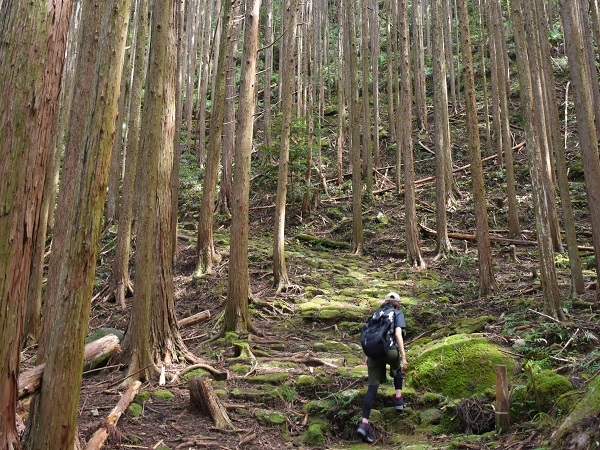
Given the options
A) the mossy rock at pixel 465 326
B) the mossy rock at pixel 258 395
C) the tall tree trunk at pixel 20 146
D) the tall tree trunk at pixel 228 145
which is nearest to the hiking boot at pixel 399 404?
the mossy rock at pixel 258 395

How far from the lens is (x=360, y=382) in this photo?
5555mm

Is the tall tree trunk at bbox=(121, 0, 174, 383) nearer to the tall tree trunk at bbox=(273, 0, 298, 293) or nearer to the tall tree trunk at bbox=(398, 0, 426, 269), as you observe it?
the tall tree trunk at bbox=(273, 0, 298, 293)

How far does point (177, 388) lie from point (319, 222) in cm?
1011

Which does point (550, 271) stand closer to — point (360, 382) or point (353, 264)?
point (360, 382)

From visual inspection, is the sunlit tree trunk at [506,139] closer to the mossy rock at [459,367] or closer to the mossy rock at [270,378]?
the mossy rock at [459,367]

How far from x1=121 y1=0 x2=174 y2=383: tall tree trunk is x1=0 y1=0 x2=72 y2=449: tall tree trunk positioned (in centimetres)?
267

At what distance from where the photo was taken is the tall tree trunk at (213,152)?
9.45 m

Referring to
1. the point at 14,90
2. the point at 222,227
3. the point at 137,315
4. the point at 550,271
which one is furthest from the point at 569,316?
the point at 222,227

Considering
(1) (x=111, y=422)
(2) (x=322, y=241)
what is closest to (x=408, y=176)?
(2) (x=322, y=241)

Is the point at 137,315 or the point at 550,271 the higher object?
the point at 550,271

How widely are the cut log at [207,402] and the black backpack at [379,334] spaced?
1491 mm

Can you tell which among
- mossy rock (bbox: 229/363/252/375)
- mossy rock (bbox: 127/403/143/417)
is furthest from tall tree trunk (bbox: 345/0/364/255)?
mossy rock (bbox: 127/403/143/417)

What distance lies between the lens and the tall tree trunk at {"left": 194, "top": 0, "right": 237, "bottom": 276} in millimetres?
9453

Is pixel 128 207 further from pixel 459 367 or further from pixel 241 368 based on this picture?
pixel 459 367
